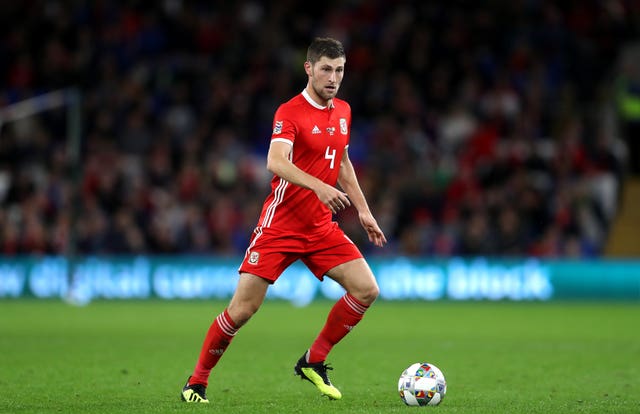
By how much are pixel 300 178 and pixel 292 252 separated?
0.72 m

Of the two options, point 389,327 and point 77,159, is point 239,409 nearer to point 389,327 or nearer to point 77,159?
point 389,327

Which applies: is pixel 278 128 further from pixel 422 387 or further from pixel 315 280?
pixel 315 280

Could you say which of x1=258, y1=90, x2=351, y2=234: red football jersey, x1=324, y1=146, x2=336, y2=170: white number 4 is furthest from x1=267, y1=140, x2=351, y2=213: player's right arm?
x1=324, y1=146, x2=336, y2=170: white number 4

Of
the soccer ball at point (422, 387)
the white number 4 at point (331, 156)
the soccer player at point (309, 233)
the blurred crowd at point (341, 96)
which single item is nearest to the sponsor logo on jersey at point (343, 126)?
the soccer player at point (309, 233)

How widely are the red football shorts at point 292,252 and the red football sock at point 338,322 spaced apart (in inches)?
11.1

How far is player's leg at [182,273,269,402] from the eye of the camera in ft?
26.6

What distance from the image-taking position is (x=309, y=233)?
8344 mm

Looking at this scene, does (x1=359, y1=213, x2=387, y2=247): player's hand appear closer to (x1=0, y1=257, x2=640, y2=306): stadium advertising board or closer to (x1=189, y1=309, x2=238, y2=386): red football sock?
(x1=189, y1=309, x2=238, y2=386): red football sock

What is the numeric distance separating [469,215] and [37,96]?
939 centimetres

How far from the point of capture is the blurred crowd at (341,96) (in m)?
21.4

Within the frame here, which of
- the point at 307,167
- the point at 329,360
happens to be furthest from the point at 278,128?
the point at 329,360

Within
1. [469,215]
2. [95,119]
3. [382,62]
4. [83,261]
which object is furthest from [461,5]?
[83,261]

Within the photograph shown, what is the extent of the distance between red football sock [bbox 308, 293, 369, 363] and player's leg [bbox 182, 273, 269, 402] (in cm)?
61

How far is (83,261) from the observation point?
21453mm
